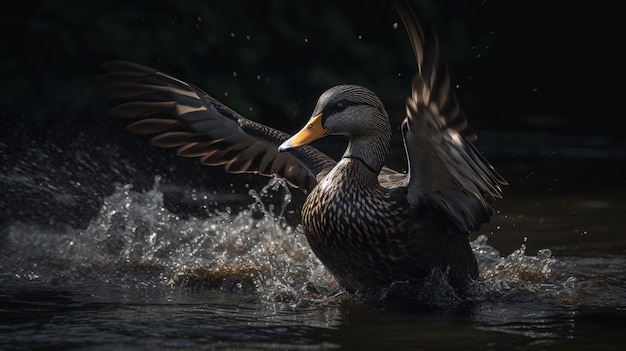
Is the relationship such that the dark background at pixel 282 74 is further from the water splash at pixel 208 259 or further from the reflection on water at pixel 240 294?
the reflection on water at pixel 240 294

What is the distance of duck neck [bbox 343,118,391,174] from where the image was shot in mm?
4875

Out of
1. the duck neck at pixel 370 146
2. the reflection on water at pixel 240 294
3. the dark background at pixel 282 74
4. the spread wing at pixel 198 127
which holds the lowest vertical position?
the reflection on water at pixel 240 294

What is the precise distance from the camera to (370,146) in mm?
4895

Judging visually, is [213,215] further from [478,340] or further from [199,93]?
[478,340]

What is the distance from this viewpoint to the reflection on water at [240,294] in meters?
4.19

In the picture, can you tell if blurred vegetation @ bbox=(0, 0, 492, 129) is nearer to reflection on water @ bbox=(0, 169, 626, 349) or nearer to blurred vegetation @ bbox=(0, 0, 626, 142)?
blurred vegetation @ bbox=(0, 0, 626, 142)

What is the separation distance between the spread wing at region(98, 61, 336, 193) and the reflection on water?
16.5 inches

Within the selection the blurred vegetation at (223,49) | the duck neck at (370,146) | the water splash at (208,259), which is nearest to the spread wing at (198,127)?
the water splash at (208,259)

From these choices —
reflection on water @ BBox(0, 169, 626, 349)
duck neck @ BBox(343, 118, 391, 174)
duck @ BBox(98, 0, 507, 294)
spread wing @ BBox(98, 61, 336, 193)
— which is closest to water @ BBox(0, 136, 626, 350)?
reflection on water @ BBox(0, 169, 626, 349)

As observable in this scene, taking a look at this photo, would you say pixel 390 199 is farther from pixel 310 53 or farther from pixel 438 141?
pixel 310 53

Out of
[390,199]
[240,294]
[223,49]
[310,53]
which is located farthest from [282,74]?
[390,199]

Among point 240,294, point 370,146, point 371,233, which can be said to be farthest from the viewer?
point 240,294

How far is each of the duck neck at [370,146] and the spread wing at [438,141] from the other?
0.25 metres

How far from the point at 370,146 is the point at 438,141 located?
0.71 meters
